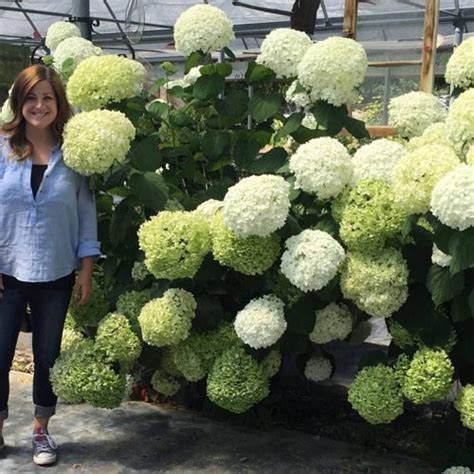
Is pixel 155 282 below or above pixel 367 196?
below

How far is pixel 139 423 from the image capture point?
3.87 m

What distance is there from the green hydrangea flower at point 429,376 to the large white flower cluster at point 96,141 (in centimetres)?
136

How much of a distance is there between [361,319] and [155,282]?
88 cm

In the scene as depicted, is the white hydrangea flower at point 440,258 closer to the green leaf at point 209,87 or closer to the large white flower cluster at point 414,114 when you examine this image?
the large white flower cluster at point 414,114

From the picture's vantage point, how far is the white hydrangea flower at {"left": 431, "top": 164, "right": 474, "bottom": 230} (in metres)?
2.47

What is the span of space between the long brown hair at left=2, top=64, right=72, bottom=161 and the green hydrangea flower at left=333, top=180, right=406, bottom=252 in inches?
48.6

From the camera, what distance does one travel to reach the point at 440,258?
2715 mm

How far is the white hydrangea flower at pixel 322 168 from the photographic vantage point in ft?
9.36

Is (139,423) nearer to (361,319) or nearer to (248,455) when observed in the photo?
(248,455)

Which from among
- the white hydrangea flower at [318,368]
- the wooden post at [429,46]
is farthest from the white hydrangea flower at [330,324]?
the wooden post at [429,46]

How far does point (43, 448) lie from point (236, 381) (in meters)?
0.92

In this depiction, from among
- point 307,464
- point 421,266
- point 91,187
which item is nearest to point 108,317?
point 91,187

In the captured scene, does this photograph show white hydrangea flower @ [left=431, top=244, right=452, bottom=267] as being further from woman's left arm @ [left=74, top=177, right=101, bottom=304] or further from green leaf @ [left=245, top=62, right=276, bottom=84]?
woman's left arm @ [left=74, top=177, right=101, bottom=304]

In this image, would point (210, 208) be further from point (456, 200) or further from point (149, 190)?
point (456, 200)
